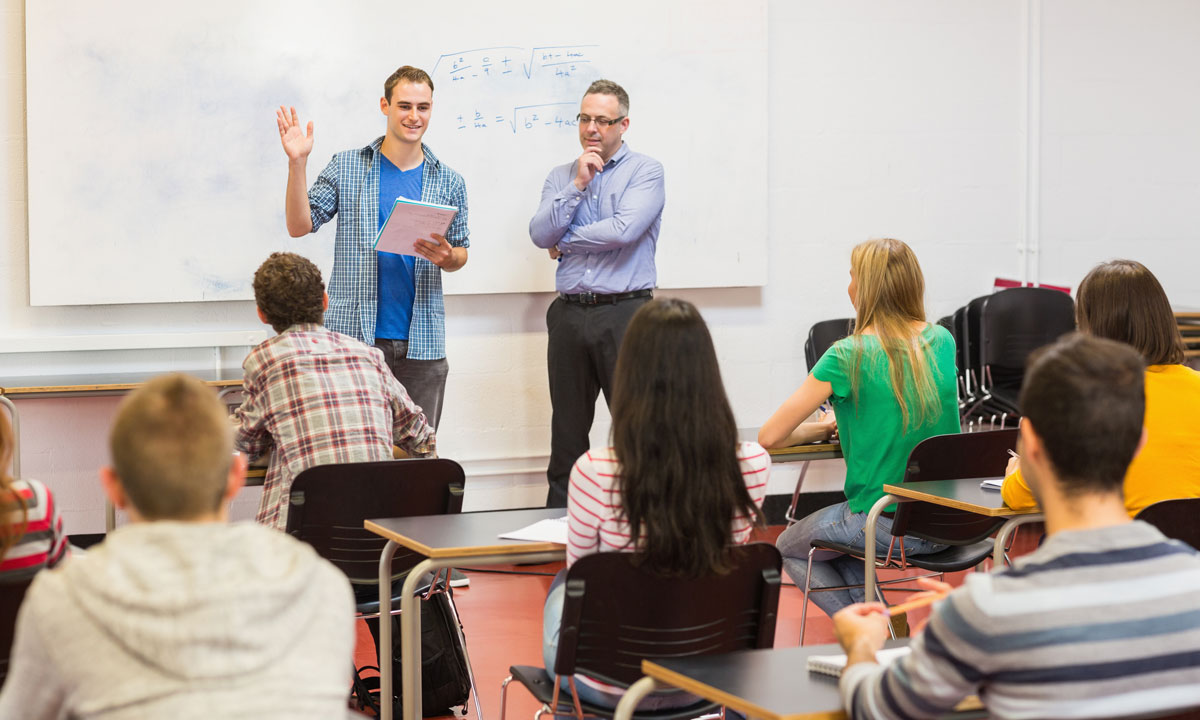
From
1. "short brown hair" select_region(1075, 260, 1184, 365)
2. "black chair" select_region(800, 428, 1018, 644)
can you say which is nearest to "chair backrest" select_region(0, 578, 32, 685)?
"black chair" select_region(800, 428, 1018, 644)

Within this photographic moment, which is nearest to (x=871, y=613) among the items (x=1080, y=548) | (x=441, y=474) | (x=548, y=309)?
(x=1080, y=548)

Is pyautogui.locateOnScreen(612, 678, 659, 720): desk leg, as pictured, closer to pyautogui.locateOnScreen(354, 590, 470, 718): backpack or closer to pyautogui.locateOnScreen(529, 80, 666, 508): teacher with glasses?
pyautogui.locateOnScreen(354, 590, 470, 718): backpack

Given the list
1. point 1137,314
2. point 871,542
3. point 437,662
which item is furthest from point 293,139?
point 1137,314

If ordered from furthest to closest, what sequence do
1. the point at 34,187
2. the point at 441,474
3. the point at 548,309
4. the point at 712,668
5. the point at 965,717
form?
the point at 548,309 < the point at 34,187 < the point at 441,474 < the point at 712,668 < the point at 965,717

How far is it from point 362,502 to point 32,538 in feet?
3.29

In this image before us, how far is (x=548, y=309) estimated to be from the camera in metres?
5.03

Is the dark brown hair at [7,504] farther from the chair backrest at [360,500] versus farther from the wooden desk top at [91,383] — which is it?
the wooden desk top at [91,383]

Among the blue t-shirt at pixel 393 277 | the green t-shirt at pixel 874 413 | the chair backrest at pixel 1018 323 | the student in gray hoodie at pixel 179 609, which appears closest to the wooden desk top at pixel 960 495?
the green t-shirt at pixel 874 413

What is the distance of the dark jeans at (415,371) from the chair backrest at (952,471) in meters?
1.86

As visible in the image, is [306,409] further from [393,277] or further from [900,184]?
[900,184]

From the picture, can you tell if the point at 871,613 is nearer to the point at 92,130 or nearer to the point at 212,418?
the point at 212,418

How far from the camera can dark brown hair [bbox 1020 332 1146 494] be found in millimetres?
1367

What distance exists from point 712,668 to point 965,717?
34 cm

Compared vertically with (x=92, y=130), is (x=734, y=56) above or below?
above
